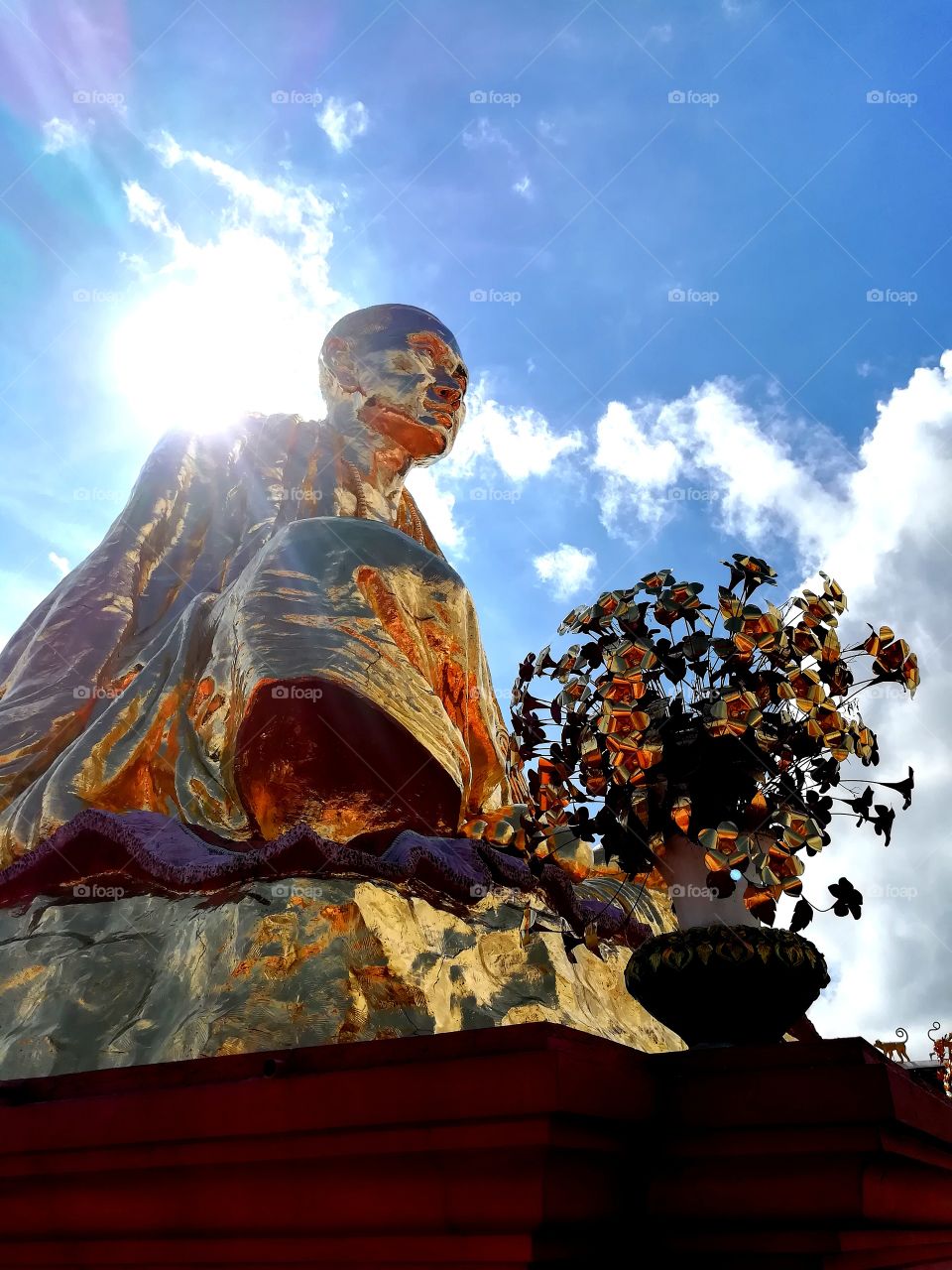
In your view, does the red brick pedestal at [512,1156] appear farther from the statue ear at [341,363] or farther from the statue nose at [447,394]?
the statue ear at [341,363]

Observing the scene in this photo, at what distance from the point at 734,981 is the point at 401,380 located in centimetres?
350

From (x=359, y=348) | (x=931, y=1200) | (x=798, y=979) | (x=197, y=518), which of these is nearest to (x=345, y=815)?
(x=798, y=979)

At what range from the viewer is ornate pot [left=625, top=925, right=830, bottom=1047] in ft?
5.08

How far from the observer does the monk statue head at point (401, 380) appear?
4.57 meters

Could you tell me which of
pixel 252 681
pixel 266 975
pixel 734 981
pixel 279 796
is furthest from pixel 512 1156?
pixel 252 681

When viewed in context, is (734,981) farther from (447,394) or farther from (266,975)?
(447,394)

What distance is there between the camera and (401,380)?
458 cm

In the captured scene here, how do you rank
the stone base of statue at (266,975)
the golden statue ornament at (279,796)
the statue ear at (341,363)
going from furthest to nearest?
the statue ear at (341,363) → the golden statue ornament at (279,796) → the stone base of statue at (266,975)

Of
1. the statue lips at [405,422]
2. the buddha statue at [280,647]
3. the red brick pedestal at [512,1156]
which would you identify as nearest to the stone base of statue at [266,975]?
the buddha statue at [280,647]

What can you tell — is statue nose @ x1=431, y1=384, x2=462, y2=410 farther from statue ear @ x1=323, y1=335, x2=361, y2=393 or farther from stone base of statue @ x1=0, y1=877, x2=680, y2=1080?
stone base of statue @ x1=0, y1=877, x2=680, y2=1080

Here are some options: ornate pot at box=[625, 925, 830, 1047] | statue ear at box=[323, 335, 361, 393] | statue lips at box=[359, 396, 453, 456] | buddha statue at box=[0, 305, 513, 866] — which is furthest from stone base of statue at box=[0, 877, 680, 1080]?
statue ear at box=[323, 335, 361, 393]

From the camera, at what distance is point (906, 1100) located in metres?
1.26

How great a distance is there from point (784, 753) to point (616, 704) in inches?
11.9

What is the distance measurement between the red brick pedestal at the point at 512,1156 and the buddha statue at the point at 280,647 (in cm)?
132
